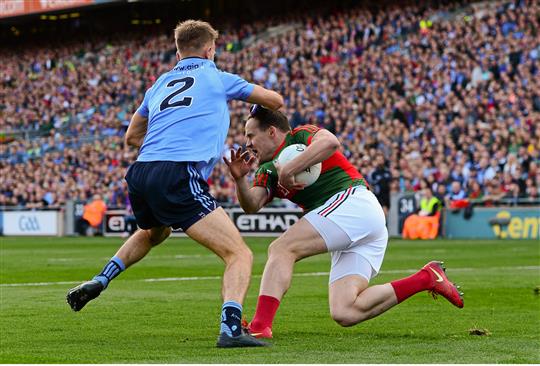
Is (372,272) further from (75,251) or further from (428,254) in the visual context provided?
(75,251)

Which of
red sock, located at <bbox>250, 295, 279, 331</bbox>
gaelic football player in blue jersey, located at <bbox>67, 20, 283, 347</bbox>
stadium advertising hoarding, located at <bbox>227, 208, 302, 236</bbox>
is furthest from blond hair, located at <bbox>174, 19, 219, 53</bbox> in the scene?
stadium advertising hoarding, located at <bbox>227, 208, 302, 236</bbox>

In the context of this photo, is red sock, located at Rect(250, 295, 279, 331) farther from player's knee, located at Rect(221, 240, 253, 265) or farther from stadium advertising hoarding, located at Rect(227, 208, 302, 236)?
stadium advertising hoarding, located at Rect(227, 208, 302, 236)

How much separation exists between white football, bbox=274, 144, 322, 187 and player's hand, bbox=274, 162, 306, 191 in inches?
3.3

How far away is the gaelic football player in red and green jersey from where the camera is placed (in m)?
7.69

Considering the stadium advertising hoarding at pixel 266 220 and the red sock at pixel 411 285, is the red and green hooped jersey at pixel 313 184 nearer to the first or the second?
the red sock at pixel 411 285

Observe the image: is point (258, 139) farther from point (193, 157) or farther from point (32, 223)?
point (32, 223)

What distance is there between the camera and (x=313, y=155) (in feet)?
24.0

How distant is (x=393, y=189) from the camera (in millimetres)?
29188

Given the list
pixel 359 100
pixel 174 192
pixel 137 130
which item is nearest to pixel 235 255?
pixel 174 192

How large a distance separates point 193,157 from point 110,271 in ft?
3.97

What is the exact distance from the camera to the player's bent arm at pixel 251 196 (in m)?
7.64

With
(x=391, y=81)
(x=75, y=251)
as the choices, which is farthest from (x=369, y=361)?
(x=391, y=81)

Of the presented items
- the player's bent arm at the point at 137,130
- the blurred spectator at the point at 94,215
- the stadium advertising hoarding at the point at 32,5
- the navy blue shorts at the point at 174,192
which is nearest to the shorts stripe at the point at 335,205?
the navy blue shorts at the point at 174,192

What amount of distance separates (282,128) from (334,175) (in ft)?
1.77
